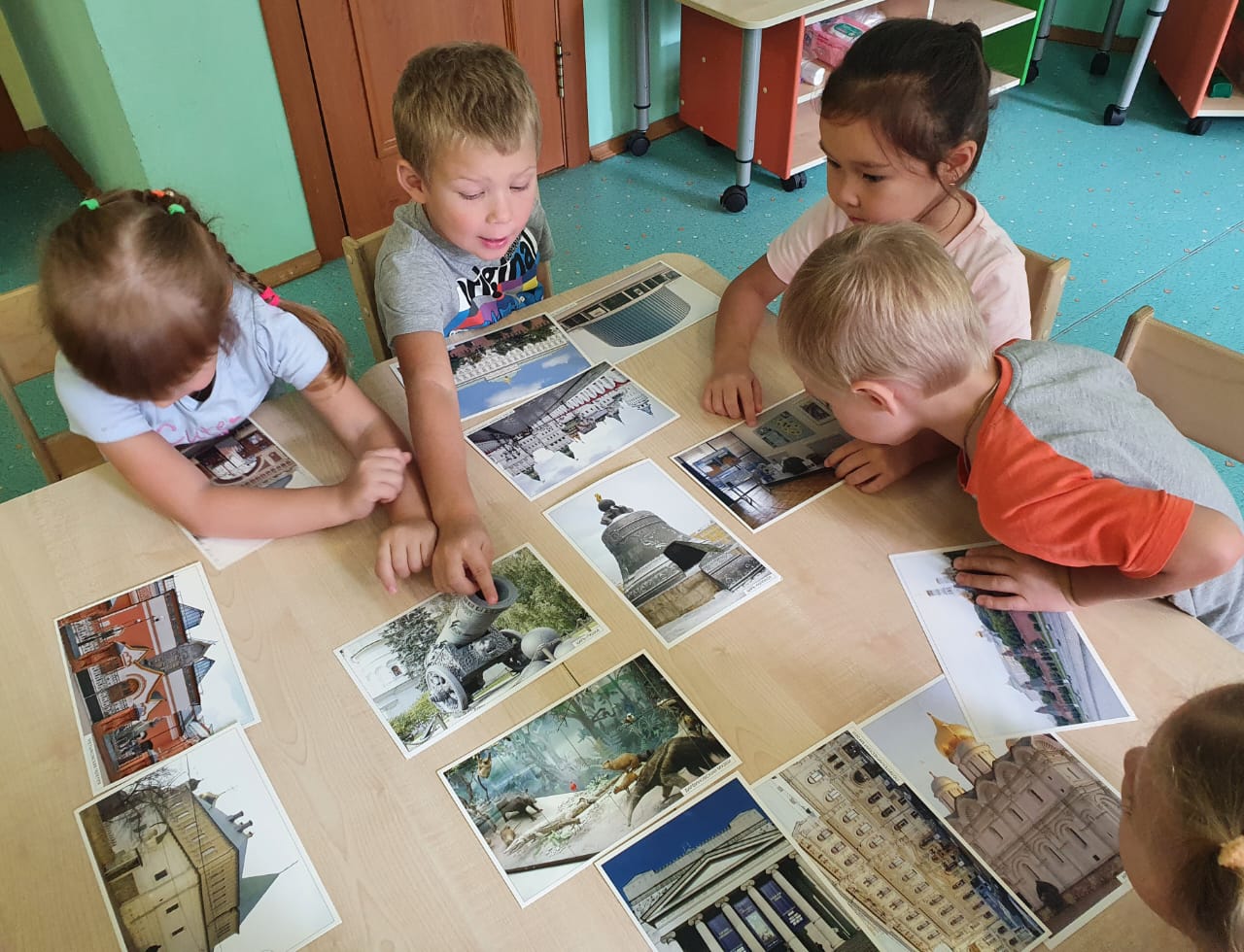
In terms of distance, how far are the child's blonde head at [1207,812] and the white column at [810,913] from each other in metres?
0.23

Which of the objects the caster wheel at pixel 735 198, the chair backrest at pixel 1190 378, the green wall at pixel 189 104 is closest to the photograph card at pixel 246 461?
the chair backrest at pixel 1190 378

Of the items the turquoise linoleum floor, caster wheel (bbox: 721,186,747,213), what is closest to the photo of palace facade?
the turquoise linoleum floor

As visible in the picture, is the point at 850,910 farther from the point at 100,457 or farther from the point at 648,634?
the point at 100,457

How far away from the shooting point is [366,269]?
1.31 metres

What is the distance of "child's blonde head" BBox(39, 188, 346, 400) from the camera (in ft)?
2.81

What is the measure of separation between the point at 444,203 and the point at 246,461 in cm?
41

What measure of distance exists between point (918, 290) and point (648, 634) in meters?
0.42

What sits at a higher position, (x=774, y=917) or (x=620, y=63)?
(x=774, y=917)

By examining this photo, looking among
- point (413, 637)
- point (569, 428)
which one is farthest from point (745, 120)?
point (413, 637)

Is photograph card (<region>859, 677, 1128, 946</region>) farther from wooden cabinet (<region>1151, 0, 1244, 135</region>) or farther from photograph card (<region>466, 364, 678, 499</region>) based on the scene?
wooden cabinet (<region>1151, 0, 1244, 135</region>)

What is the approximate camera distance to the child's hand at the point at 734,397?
1103mm

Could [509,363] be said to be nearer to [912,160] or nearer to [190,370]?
[190,370]

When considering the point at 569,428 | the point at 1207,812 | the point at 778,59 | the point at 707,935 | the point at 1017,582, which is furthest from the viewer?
the point at 778,59

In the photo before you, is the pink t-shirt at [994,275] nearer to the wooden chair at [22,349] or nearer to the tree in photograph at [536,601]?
the tree in photograph at [536,601]
